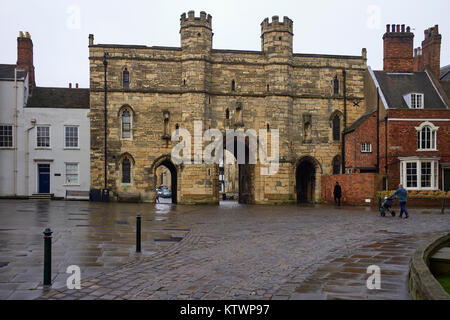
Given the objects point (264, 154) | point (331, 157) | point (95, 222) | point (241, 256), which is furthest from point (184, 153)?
point (241, 256)

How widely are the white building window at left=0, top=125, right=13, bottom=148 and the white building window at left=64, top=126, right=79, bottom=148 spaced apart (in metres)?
3.65

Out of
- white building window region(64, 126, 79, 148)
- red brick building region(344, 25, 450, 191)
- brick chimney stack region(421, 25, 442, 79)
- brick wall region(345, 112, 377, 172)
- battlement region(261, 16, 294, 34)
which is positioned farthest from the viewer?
brick chimney stack region(421, 25, 442, 79)

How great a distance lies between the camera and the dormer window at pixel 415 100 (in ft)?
100

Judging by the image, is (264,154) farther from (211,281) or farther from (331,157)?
(211,281)

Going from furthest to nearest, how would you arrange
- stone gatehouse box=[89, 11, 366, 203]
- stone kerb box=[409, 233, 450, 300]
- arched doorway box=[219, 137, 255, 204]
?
arched doorway box=[219, 137, 255, 204] → stone gatehouse box=[89, 11, 366, 203] → stone kerb box=[409, 233, 450, 300]

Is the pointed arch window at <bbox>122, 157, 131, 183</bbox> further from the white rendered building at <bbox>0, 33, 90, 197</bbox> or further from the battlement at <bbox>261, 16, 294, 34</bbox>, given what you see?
the battlement at <bbox>261, 16, 294, 34</bbox>

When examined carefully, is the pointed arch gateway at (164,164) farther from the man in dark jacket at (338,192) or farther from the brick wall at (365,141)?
the brick wall at (365,141)

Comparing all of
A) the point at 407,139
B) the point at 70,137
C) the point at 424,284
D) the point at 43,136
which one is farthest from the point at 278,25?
the point at 424,284

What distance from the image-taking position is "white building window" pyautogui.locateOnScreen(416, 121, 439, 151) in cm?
2964

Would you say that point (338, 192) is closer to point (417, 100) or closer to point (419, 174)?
point (419, 174)

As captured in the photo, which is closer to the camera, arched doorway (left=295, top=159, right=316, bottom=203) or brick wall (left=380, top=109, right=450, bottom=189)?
brick wall (left=380, top=109, right=450, bottom=189)

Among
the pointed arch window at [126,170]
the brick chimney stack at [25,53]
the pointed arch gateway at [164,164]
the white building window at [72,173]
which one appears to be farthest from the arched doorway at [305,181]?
the brick chimney stack at [25,53]

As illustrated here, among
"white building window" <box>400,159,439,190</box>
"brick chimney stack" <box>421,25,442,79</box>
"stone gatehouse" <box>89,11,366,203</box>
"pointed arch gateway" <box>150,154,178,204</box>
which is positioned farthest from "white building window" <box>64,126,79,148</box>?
"brick chimney stack" <box>421,25,442,79</box>

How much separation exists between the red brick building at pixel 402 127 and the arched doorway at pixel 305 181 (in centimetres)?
284
